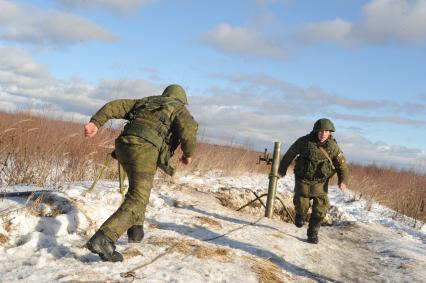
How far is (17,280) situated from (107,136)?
18.9ft

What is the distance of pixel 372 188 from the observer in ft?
47.1

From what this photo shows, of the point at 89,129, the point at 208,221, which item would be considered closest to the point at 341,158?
the point at 208,221

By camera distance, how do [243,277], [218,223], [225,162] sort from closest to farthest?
[243,277] < [218,223] < [225,162]

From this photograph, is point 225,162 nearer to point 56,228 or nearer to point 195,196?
point 195,196

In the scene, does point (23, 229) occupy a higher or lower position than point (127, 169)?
lower

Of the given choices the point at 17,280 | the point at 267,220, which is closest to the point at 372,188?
the point at 267,220

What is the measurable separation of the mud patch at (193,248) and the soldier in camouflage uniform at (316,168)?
6.64 ft

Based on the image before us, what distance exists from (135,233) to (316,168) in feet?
9.90

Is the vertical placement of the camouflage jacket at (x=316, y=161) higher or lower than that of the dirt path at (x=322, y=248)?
higher

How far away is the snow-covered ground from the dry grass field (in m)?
0.93

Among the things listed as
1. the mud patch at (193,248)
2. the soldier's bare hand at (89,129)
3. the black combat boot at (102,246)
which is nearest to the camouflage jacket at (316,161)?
the mud patch at (193,248)

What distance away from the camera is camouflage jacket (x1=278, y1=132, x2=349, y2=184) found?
618 cm

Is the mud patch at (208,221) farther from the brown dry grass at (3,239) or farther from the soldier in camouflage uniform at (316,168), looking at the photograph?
the brown dry grass at (3,239)

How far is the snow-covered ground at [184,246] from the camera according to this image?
3.54 metres
